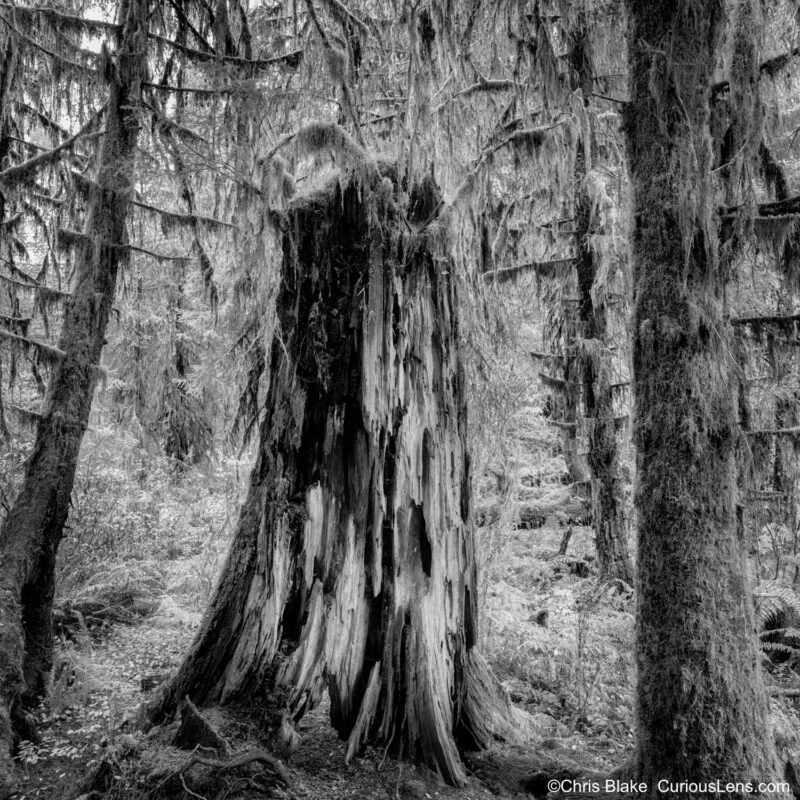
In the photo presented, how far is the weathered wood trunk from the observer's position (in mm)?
4188

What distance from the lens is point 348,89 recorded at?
4613 mm

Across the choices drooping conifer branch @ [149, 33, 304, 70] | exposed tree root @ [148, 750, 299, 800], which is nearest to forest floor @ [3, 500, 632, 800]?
exposed tree root @ [148, 750, 299, 800]

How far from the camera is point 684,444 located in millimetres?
3545

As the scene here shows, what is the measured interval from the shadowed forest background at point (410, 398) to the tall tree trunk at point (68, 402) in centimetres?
3

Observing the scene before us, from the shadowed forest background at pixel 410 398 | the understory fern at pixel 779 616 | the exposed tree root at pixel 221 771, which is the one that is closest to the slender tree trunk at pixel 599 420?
the shadowed forest background at pixel 410 398

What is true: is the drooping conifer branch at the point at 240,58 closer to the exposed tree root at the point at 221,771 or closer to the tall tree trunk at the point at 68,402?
the tall tree trunk at the point at 68,402

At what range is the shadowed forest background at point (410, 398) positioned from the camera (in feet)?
11.7

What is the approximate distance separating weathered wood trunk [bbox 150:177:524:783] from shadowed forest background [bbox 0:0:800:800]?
0.08ft

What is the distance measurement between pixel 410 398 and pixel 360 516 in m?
1.00

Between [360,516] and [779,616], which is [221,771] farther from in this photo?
[779,616]

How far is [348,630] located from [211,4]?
26.1 ft

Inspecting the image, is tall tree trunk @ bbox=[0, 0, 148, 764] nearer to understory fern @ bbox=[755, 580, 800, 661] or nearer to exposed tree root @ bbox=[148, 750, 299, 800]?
exposed tree root @ bbox=[148, 750, 299, 800]

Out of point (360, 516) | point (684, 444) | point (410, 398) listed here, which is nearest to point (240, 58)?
point (410, 398)

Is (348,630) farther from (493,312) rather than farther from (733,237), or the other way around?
(733,237)
